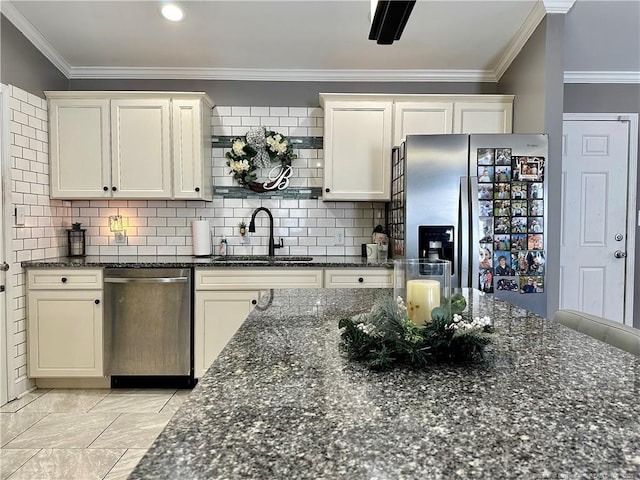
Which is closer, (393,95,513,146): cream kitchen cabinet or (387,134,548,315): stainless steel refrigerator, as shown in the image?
(387,134,548,315): stainless steel refrigerator

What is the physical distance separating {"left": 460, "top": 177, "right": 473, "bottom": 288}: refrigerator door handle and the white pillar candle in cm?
176

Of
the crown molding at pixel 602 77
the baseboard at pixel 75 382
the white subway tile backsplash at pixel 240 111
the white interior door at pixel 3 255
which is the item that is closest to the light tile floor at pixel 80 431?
the baseboard at pixel 75 382

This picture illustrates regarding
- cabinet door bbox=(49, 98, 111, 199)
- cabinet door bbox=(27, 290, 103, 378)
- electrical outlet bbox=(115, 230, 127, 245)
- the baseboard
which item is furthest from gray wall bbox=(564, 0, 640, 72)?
the baseboard

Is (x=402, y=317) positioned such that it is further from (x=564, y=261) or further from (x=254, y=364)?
(x=564, y=261)

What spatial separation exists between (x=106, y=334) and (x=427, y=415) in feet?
9.62

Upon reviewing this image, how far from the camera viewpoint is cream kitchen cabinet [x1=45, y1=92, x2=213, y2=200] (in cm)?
328

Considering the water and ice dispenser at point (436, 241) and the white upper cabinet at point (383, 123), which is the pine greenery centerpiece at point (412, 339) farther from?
the white upper cabinet at point (383, 123)

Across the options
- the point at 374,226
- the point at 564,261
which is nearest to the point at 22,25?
the point at 374,226

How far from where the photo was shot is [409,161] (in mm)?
2773

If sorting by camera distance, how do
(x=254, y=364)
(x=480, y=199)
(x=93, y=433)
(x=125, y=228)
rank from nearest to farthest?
(x=254, y=364) → (x=93, y=433) → (x=480, y=199) → (x=125, y=228)

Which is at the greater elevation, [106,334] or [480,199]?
[480,199]

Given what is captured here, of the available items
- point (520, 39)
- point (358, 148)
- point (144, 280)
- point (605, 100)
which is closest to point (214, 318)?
point (144, 280)

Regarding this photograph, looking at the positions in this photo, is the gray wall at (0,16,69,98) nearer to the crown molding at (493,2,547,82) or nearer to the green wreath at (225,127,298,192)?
the green wreath at (225,127,298,192)

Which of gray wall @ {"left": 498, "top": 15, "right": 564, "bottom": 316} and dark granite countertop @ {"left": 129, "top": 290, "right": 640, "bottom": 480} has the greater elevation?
gray wall @ {"left": 498, "top": 15, "right": 564, "bottom": 316}
